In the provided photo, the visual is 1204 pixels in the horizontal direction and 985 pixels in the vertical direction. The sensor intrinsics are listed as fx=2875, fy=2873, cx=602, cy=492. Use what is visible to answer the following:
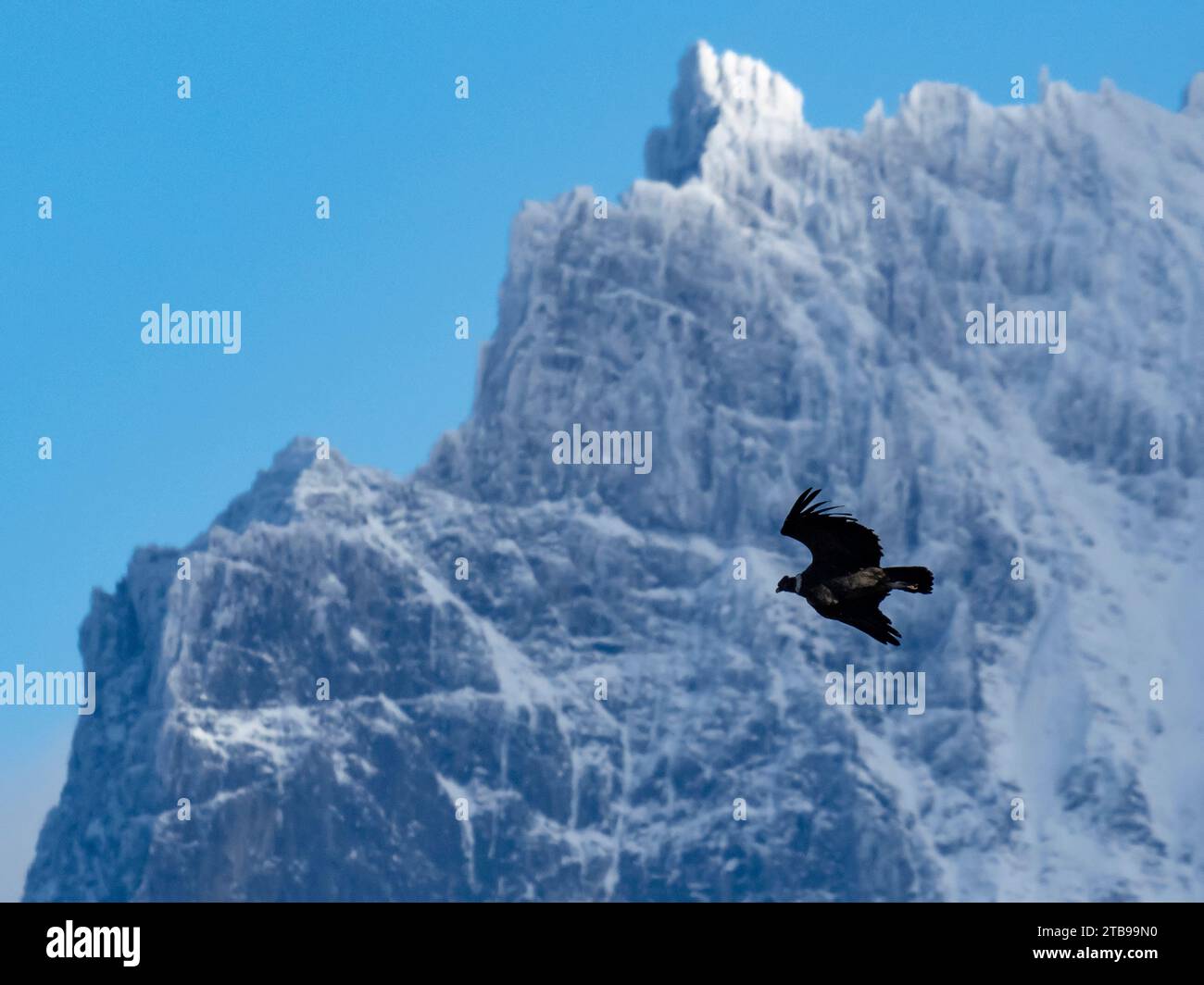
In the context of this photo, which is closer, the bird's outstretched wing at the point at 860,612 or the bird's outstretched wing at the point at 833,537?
the bird's outstretched wing at the point at 833,537

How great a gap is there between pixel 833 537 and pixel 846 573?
160 centimetres

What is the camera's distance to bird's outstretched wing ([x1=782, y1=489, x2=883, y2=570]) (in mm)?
61406

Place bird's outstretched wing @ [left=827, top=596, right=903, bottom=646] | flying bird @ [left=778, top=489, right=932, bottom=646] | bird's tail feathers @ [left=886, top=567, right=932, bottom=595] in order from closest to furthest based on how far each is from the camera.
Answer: bird's tail feathers @ [left=886, top=567, right=932, bottom=595] < flying bird @ [left=778, top=489, right=932, bottom=646] < bird's outstretched wing @ [left=827, top=596, right=903, bottom=646]

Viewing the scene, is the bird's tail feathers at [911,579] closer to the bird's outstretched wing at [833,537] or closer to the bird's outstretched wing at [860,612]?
the bird's outstretched wing at [833,537]

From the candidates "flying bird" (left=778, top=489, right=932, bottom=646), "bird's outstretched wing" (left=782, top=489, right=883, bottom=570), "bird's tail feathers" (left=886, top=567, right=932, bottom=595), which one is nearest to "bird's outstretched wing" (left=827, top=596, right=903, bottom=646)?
"flying bird" (left=778, top=489, right=932, bottom=646)

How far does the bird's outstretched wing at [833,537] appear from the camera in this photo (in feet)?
201

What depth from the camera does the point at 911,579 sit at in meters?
61.5

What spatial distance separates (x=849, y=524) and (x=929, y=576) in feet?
6.69

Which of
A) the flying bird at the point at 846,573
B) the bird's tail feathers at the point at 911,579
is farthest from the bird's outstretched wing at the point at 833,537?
the bird's tail feathers at the point at 911,579

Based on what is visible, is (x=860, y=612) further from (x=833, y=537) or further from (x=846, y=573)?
(x=833, y=537)

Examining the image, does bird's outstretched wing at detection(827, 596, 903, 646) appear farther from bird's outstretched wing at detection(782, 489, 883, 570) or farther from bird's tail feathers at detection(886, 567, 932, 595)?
bird's tail feathers at detection(886, 567, 932, 595)
